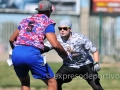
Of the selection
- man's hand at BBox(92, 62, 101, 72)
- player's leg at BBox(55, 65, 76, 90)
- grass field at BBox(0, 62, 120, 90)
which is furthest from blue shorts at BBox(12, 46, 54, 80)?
grass field at BBox(0, 62, 120, 90)

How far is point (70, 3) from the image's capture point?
31.5m

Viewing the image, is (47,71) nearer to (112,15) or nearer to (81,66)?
(81,66)

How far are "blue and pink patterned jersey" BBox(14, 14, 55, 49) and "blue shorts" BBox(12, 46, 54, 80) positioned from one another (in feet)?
0.29

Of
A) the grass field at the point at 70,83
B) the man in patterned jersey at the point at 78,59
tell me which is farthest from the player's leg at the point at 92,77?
the grass field at the point at 70,83

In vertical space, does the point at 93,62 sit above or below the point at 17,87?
above

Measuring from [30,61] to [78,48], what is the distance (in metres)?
1.86

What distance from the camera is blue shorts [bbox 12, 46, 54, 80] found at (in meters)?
7.43

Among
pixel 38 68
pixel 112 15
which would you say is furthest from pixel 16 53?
pixel 112 15

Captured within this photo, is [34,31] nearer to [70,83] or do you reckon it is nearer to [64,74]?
[64,74]

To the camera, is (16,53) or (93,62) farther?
(93,62)

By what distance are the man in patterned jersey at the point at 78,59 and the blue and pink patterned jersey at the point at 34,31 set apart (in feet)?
4.57

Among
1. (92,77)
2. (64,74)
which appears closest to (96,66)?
(92,77)

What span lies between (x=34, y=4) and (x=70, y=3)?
243 centimetres

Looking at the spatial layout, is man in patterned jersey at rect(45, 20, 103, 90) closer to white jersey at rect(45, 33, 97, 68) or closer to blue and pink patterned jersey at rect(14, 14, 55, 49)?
white jersey at rect(45, 33, 97, 68)
